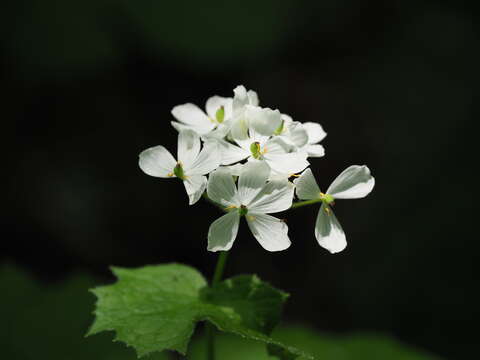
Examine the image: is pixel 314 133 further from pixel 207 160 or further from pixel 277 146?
pixel 207 160

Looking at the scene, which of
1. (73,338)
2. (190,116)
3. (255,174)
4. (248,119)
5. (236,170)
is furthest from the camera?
(73,338)

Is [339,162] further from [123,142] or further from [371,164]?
[123,142]

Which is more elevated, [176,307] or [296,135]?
[296,135]

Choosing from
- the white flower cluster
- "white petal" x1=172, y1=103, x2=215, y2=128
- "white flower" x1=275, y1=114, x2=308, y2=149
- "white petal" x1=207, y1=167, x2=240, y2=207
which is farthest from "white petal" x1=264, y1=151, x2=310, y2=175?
"white petal" x1=172, y1=103, x2=215, y2=128

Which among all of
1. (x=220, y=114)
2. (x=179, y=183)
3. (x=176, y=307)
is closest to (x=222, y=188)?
(x=220, y=114)

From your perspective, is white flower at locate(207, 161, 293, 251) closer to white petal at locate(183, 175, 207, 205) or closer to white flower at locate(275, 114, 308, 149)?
white petal at locate(183, 175, 207, 205)

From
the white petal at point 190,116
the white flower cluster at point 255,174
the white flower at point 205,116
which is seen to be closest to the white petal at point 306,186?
the white flower cluster at point 255,174
